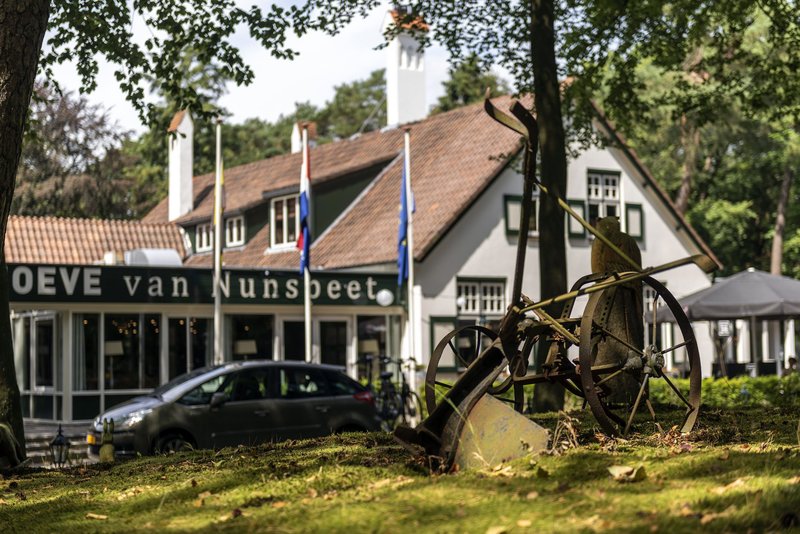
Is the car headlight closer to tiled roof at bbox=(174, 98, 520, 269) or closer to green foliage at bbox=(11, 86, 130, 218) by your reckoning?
tiled roof at bbox=(174, 98, 520, 269)

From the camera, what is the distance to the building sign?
28281mm

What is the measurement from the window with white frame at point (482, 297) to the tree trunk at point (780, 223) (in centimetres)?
2159

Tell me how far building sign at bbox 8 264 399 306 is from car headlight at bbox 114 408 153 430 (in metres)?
10.4

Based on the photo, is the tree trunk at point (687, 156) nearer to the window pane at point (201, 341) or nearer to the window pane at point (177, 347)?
the window pane at point (201, 341)

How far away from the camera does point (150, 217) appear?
160 ft

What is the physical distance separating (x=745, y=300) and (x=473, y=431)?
2195 cm

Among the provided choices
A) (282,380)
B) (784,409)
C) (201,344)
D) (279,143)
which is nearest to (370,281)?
(201,344)

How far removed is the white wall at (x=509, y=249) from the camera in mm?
34000

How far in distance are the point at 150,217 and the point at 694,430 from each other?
4176 cm

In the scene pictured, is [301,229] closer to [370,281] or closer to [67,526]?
[370,281]

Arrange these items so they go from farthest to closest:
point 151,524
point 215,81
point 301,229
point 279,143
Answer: point 279,143 < point 215,81 < point 301,229 < point 151,524

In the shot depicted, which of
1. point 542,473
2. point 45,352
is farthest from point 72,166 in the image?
point 542,473

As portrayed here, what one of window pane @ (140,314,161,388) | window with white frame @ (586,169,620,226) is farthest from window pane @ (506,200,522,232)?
window pane @ (140,314,161,388)

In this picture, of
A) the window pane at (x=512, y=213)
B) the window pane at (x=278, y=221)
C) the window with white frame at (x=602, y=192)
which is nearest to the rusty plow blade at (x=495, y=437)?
the window pane at (x=512, y=213)
